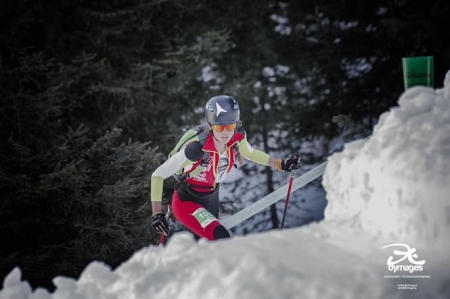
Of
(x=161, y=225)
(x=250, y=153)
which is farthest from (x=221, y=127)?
(x=161, y=225)

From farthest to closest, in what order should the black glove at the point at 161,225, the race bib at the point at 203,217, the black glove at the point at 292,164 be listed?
the black glove at the point at 292,164, the race bib at the point at 203,217, the black glove at the point at 161,225

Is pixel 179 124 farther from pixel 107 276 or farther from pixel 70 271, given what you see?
pixel 107 276

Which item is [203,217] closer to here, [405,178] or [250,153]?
[250,153]

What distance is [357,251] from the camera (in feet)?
9.15

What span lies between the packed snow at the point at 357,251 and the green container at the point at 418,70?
64 cm

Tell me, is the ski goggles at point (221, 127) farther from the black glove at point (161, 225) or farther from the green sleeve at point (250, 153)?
the black glove at point (161, 225)

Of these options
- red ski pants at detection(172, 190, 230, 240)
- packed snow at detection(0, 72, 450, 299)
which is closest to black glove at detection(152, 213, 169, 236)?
red ski pants at detection(172, 190, 230, 240)

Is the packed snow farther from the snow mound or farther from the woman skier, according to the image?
the woman skier

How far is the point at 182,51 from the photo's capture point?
982 cm

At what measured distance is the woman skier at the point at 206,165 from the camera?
5.02 meters

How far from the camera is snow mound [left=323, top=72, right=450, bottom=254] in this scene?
8.67 feet

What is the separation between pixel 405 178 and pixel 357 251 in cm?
51

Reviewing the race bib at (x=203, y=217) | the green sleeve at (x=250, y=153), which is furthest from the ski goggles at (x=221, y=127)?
the race bib at (x=203, y=217)

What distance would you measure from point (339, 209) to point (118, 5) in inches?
320
